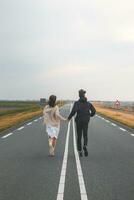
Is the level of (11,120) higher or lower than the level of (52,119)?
lower

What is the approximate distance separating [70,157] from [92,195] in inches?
206

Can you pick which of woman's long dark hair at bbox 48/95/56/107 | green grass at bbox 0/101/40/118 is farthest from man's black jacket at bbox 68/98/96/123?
green grass at bbox 0/101/40/118

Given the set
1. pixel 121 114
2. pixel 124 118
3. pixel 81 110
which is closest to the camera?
pixel 81 110

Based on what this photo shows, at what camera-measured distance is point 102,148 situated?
14648 millimetres

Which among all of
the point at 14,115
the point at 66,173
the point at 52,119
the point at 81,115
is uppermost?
the point at 81,115

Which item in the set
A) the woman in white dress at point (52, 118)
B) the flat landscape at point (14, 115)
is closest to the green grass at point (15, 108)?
the flat landscape at point (14, 115)

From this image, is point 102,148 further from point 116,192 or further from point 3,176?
point 116,192

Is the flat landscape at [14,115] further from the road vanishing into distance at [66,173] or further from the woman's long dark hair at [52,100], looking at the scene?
the woman's long dark hair at [52,100]

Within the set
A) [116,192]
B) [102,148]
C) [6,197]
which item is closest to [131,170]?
[116,192]

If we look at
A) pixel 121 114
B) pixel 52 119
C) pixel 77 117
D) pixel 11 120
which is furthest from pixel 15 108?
pixel 77 117

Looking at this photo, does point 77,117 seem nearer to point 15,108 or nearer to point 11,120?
point 11,120

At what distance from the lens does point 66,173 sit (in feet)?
31.5

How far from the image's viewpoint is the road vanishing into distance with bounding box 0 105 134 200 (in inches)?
292

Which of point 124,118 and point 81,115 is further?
point 124,118
